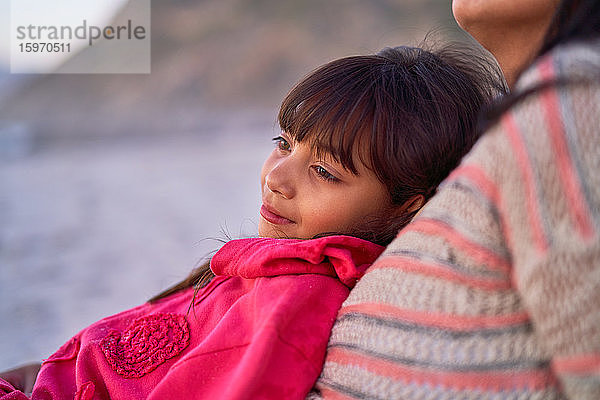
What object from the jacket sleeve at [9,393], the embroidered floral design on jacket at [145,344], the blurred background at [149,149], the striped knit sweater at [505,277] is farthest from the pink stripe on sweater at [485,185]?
the blurred background at [149,149]

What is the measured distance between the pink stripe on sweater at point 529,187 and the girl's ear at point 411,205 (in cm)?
60

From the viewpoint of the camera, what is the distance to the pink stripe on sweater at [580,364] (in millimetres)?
621

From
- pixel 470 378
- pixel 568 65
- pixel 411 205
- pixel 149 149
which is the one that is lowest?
pixel 149 149

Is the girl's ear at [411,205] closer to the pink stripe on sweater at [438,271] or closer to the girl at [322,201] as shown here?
the girl at [322,201]

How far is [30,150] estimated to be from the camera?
765 cm

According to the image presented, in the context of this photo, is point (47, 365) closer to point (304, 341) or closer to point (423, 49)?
point (304, 341)

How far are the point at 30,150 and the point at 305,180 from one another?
7.18 m

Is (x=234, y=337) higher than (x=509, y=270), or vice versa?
(x=509, y=270)

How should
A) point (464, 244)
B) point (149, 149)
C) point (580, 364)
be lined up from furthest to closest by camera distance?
point (149, 149), point (464, 244), point (580, 364)

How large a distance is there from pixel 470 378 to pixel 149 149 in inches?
301

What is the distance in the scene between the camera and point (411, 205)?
51.4 inches

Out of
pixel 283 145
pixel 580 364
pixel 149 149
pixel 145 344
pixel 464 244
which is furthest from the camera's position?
pixel 149 149

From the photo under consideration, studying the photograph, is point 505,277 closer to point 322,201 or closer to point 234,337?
point 234,337

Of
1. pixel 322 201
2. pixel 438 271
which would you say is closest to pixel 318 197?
pixel 322 201
